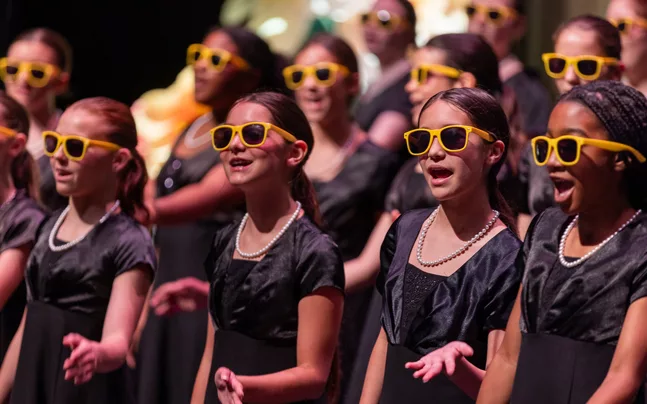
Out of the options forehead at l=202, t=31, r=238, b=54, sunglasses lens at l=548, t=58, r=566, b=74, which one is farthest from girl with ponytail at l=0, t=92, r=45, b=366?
sunglasses lens at l=548, t=58, r=566, b=74

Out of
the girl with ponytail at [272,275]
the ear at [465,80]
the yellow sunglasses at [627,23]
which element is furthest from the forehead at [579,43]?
the girl with ponytail at [272,275]

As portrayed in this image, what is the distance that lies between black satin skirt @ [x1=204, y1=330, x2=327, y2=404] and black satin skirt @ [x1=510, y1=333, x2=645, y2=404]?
2.35ft

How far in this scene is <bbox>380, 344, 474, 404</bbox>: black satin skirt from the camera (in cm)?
300

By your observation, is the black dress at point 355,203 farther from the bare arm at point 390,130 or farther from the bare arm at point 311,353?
the bare arm at point 311,353

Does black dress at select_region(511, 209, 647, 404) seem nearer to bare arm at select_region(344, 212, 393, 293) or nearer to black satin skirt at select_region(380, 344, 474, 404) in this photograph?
black satin skirt at select_region(380, 344, 474, 404)

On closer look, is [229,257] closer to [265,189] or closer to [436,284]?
[265,189]

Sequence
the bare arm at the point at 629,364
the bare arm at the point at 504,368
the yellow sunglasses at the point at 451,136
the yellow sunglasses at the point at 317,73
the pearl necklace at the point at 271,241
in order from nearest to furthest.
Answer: the bare arm at the point at 629,364 → the bare arm at the point at 504,368 → the yellow sunglasses at the point at 451,136 → the pearl necklace at the point at 271,241 → the yellow sunglasses at the point at 317,73

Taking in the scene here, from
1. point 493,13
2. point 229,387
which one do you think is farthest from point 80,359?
point 493,13

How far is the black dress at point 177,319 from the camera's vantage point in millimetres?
4594

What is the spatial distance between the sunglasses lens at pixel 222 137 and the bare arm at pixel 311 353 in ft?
1.58

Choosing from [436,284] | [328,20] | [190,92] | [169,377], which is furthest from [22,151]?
[328,20]

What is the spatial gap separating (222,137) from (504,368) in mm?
1060

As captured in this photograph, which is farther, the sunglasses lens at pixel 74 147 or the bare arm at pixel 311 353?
the sunglasses lens at pixel 74 147

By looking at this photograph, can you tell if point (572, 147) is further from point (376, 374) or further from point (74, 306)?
point (74, 306)
